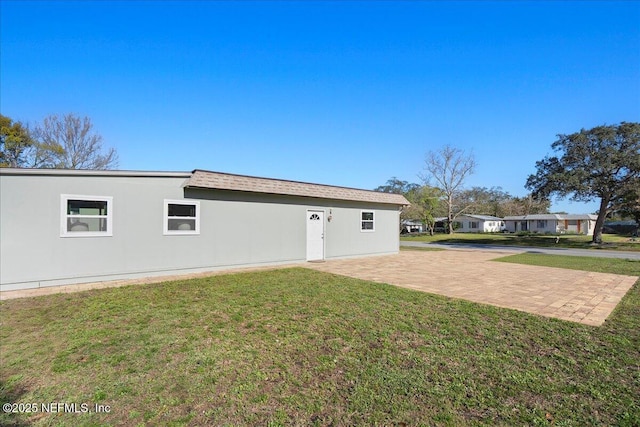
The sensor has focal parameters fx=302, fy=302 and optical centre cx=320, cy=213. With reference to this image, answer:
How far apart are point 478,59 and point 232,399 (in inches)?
545

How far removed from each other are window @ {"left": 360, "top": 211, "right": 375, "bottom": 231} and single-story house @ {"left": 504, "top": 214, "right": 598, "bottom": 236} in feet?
139

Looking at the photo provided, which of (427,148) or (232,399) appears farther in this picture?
(427,148)

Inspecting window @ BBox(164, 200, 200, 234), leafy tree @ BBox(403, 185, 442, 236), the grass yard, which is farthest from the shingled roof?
leafy tree @ BBox(403, 185, 442, 236)

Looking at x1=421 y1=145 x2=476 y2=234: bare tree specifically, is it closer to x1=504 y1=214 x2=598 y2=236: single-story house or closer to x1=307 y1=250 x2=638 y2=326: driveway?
x1=504 y1=214 x2=598 y2=236: single-story house

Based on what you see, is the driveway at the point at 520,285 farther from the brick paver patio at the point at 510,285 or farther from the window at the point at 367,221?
the window at the point at 367,221

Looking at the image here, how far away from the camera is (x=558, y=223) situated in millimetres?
45000

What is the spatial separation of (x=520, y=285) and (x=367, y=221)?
7.16 metres

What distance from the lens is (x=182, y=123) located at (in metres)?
16.5

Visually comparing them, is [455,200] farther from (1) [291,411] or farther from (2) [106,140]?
(1) [291,411]

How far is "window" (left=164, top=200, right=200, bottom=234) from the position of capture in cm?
862

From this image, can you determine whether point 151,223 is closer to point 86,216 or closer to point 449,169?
point 86,216

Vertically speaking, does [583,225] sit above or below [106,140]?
below

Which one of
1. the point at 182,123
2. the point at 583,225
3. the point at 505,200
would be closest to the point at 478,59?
the point at 182,123

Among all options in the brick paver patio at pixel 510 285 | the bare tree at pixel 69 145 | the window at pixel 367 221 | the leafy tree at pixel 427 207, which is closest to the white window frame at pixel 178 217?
the brick paver patio at pixel 510 285
